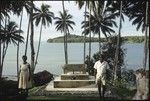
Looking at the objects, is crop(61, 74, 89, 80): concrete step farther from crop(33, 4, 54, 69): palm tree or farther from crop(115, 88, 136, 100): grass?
crop(33, 4, 54, 69): palm tree

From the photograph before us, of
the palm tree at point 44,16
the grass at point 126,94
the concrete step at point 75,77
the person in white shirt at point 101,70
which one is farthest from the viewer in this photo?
the palm tree at point 44,16

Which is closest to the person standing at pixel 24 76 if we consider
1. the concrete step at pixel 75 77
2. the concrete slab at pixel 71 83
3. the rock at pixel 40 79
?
the concrete slab at pixel 71 83

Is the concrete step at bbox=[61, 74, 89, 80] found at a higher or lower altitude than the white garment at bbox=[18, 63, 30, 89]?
lower

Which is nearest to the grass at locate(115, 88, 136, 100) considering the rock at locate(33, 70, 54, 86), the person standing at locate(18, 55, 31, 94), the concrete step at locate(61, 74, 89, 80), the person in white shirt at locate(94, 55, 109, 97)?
the person in white shirt at locate(94, 55, 109, 97)

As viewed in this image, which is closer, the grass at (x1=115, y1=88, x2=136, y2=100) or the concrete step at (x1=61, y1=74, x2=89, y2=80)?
the grass at (x1=115, y1=88, x2=136, y2=100)

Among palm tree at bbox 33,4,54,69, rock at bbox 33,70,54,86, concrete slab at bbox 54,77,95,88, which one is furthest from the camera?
palm tree at bbox 33,4,54,69

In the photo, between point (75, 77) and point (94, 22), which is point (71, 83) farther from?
point (94, 22)

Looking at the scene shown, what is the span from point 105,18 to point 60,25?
1563 cm

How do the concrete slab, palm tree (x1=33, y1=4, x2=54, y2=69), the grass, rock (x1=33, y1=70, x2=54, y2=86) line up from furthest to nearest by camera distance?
palm tree (x1=33, y1=4, x2=54, y2=69) → rock (x1=33, y1=70, x2=54, y2=86) → the concrete slab → the grass

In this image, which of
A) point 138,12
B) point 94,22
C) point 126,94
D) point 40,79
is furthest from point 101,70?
point 94,22

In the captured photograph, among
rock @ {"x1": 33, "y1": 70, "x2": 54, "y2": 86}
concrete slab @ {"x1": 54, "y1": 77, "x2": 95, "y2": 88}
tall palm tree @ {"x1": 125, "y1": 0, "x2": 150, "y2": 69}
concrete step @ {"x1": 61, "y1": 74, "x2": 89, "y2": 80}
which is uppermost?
tall palm tree @ {"x1": 125, "y1": 0, "x2": 150, "y2": 69}

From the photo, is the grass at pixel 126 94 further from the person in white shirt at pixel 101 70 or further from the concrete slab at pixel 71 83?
the concrete slab at pixel 71 83

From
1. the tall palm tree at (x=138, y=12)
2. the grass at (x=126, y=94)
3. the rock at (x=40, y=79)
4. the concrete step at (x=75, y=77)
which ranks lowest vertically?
the rock at (x=40, y=79)

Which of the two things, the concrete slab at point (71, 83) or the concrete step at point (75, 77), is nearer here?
the concrete slab at point (71, 83)
